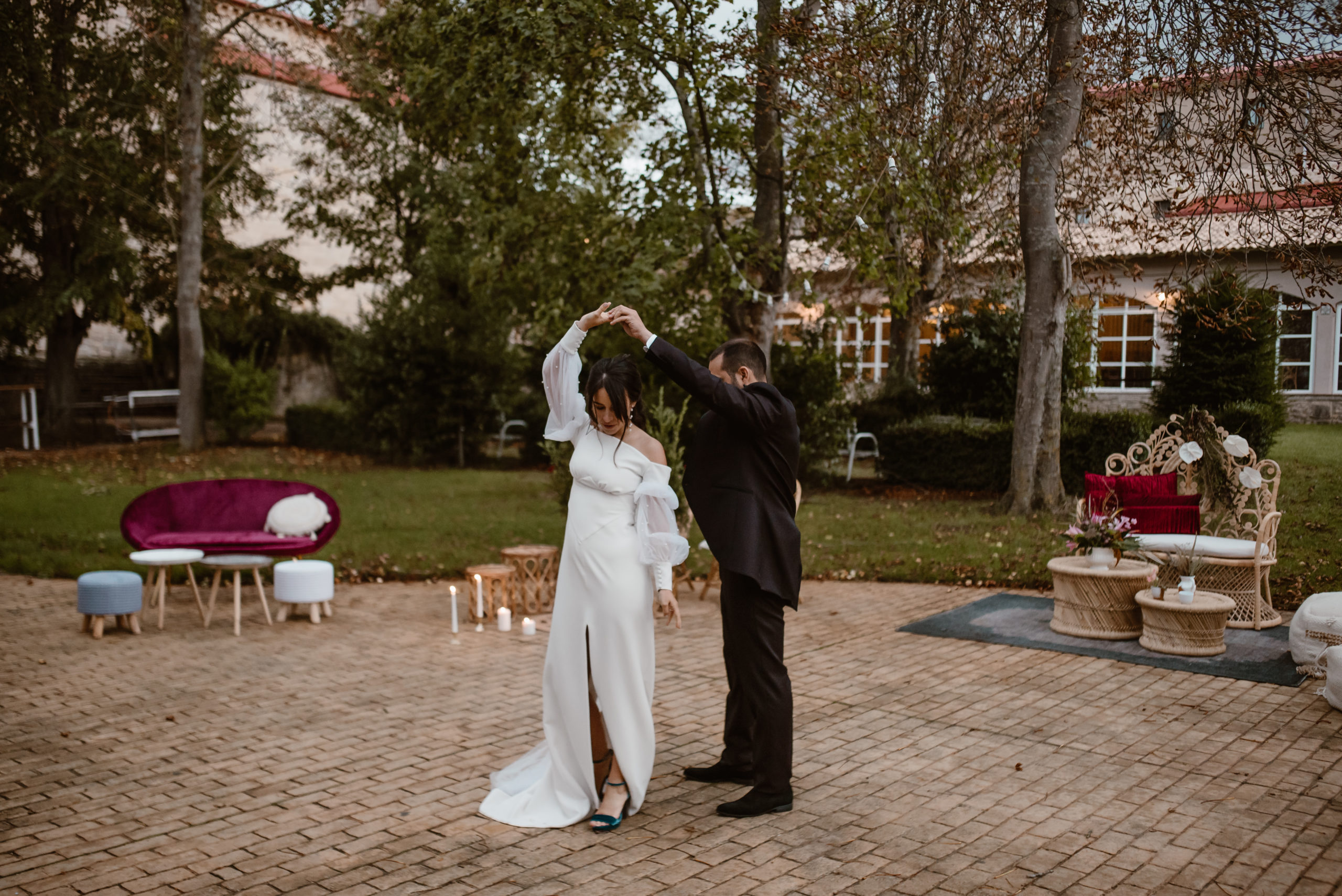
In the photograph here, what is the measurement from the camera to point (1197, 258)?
873 cm

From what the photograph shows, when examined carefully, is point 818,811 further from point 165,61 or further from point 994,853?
point 165,61

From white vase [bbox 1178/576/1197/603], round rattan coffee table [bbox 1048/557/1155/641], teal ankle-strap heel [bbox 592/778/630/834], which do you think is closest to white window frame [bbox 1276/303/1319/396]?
round rattan coffee table [bbox 1048/557/1155/641]

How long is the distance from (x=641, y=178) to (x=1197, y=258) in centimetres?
661

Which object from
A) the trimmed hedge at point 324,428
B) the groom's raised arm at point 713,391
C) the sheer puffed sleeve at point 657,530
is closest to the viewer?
the groom's raised arm at point 713,391

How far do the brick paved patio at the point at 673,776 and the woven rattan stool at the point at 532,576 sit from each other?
1070 millimetres

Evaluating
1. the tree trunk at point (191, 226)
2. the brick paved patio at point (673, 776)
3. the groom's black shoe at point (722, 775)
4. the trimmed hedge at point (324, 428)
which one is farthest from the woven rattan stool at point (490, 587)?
the tree trunk at point (191, 226)

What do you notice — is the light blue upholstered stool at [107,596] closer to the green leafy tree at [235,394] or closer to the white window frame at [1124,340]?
the white window frame at [1124,340]

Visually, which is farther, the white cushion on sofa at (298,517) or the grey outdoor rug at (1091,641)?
the white cushion on sofa at (298,517)

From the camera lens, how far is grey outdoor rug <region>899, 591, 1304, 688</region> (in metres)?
7.07

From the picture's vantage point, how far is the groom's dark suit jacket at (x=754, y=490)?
4.52 metres

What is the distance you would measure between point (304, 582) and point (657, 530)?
17.0 feet

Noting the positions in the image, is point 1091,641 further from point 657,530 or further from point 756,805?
point 657,530

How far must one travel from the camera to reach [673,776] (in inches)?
205

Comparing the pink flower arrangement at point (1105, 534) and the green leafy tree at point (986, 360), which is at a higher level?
the green leafy tree at point (986, 360)
